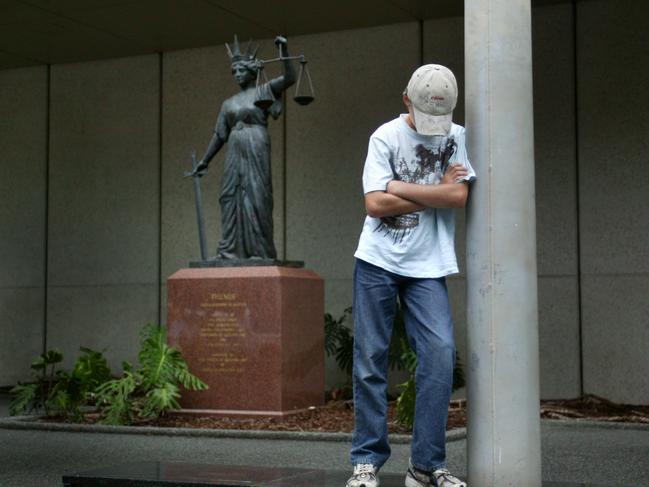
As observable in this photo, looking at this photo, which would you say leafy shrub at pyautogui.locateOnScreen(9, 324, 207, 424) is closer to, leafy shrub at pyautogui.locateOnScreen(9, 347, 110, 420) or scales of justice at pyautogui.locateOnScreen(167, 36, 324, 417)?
leafy shrub at pyautogui.locateOnScreen(9, 347, 110, 420)

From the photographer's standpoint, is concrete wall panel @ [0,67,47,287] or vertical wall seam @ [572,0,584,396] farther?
concrete wall panel @ [0,67,47,287]

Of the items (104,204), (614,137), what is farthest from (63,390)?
(614,137)

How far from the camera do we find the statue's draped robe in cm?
1105

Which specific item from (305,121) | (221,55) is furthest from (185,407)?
(221,55)

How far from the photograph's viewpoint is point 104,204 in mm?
15727

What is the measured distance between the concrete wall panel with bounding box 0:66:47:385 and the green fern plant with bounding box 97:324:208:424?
18.3 ft

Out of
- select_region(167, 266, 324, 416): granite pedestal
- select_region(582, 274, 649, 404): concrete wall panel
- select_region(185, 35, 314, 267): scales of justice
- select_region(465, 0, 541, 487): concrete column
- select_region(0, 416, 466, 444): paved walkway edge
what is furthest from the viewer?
select_region(582, 274, 649, 404): concrete wall panel

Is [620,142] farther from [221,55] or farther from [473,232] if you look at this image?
[473,232]

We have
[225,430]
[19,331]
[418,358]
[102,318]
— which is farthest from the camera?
[19,331]

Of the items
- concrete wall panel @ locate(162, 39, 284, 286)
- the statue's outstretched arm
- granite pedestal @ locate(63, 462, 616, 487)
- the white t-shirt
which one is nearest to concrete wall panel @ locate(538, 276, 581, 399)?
the statue's outstretched arm

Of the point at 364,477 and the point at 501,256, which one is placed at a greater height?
the point at 501,256

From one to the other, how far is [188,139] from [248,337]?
210 inches

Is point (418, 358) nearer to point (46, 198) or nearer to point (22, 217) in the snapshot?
point (46, 198)

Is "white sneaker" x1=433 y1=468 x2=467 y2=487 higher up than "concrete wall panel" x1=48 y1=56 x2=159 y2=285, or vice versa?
"concrete wall panel" x1=48 y1=56 x2=159 y2=285
